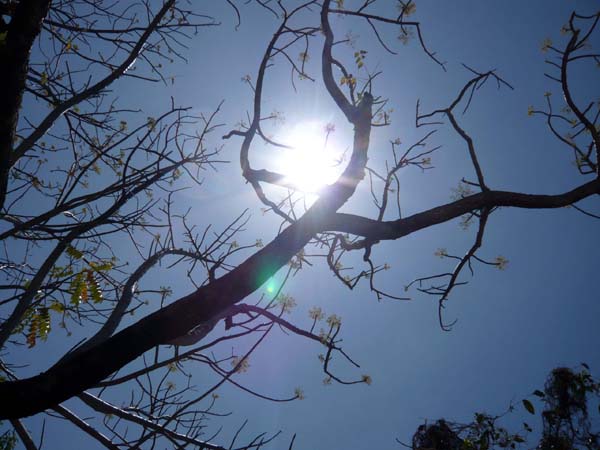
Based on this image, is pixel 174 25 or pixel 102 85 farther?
pixel 174 25

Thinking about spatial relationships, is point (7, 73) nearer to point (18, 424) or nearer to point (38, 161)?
point (38, 161)

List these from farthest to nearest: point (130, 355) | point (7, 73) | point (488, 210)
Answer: point (488, 210)
point (7, 73)
point (130, 355)

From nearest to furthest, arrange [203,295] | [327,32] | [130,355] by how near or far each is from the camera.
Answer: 1. [130,355]
2. [203,295]
3. [327,32]

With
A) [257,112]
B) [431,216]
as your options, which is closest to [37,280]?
[257,112]

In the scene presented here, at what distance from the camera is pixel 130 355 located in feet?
6.43

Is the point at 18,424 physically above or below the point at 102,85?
below

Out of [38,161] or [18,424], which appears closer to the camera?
[18,424]

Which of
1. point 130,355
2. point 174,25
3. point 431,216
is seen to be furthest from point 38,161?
point 431,216

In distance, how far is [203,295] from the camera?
2.12 meters

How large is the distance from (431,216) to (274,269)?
1238mm

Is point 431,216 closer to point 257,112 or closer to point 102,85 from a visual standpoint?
point 257,112

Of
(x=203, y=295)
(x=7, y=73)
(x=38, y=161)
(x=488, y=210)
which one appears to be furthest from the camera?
(x=38, y=161)

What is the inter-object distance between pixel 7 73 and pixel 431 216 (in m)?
3.29

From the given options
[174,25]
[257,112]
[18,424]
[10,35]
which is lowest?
[18,424]
